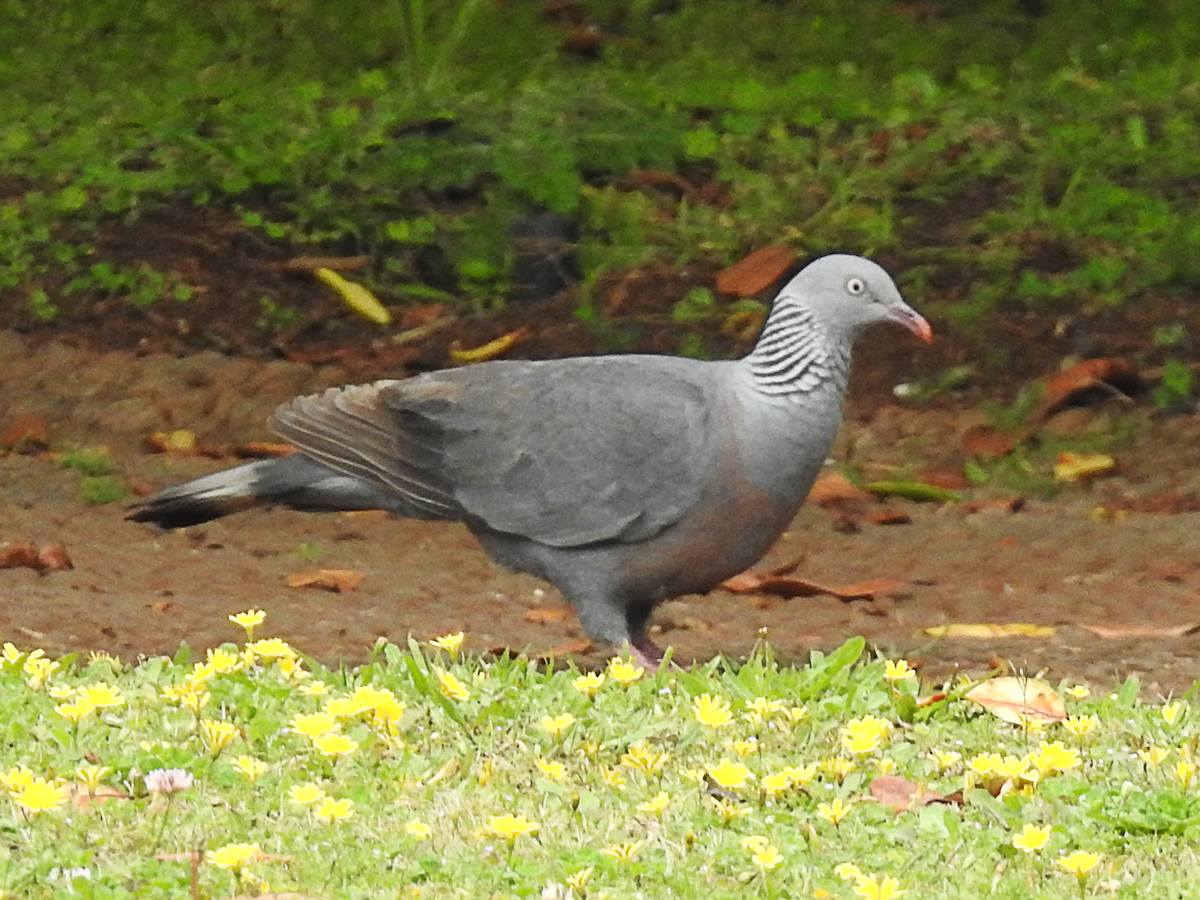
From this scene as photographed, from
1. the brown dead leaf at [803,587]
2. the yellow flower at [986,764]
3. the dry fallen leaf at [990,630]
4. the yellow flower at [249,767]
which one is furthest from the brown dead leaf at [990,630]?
the yellow flower at [249,767]

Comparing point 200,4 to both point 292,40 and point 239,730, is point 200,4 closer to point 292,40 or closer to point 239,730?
point 292,40

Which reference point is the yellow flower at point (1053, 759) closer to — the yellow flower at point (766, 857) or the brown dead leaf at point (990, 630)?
the yellow flower at point (766, 857)

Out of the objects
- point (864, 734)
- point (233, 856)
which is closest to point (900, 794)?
point (864, 734)

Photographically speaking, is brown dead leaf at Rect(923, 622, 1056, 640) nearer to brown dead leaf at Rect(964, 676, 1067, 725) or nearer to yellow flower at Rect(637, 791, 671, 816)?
brown dead leaf at Rect(964, 676, 1067, 725)

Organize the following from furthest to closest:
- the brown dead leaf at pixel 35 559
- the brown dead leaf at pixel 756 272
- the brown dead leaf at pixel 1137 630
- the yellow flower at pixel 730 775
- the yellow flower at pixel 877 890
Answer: the brown dead leaf at pixel 756 272 < the brown dead leaf at pixel 35 559 < the brown dead leaf at pixel 1137 630 < the yellow flower at pixel 730 775 < the yellow flower at pixel 877 890

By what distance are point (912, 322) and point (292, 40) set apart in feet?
22.4

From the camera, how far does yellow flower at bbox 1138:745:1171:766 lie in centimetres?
379

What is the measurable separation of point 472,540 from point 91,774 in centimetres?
354

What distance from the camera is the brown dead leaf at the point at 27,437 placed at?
25.8ft

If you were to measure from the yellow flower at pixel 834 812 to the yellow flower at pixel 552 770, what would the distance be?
451 mm

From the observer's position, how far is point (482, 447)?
5.01m

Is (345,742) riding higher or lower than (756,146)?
higher

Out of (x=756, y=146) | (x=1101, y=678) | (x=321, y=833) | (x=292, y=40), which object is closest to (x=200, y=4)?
(x=292, y=40)

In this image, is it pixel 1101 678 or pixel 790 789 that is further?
pixel 1101 678
